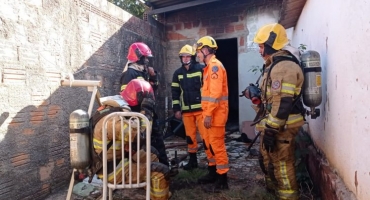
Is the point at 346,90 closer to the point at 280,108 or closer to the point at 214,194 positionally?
the point at 280,108

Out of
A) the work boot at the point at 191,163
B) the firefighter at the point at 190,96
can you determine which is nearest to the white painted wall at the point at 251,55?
the firefighter at the point at 190,96

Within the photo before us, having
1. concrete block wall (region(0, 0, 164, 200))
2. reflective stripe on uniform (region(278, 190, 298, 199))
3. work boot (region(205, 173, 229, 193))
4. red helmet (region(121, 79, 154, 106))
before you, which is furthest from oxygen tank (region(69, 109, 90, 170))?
reflective stripe on uniform (region(278, 190, 298, 199))

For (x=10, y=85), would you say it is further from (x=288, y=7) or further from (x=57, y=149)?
(x=288, y=7)

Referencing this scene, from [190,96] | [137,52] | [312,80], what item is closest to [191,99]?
[190,96]

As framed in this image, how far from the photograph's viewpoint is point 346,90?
2.44 m

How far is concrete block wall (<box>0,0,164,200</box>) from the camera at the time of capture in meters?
3.16

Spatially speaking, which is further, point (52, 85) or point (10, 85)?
point (52, 85)

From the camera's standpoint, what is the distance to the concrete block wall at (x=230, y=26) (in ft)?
23.6

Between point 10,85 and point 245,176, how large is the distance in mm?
3392

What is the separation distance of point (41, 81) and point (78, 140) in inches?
49.7

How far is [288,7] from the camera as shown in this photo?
525cm

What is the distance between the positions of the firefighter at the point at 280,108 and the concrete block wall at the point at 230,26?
13.4 ft

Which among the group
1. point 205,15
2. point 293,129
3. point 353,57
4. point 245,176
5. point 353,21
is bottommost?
point 245,176

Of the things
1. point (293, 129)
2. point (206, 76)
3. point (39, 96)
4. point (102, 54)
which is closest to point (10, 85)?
point (39, 96)
